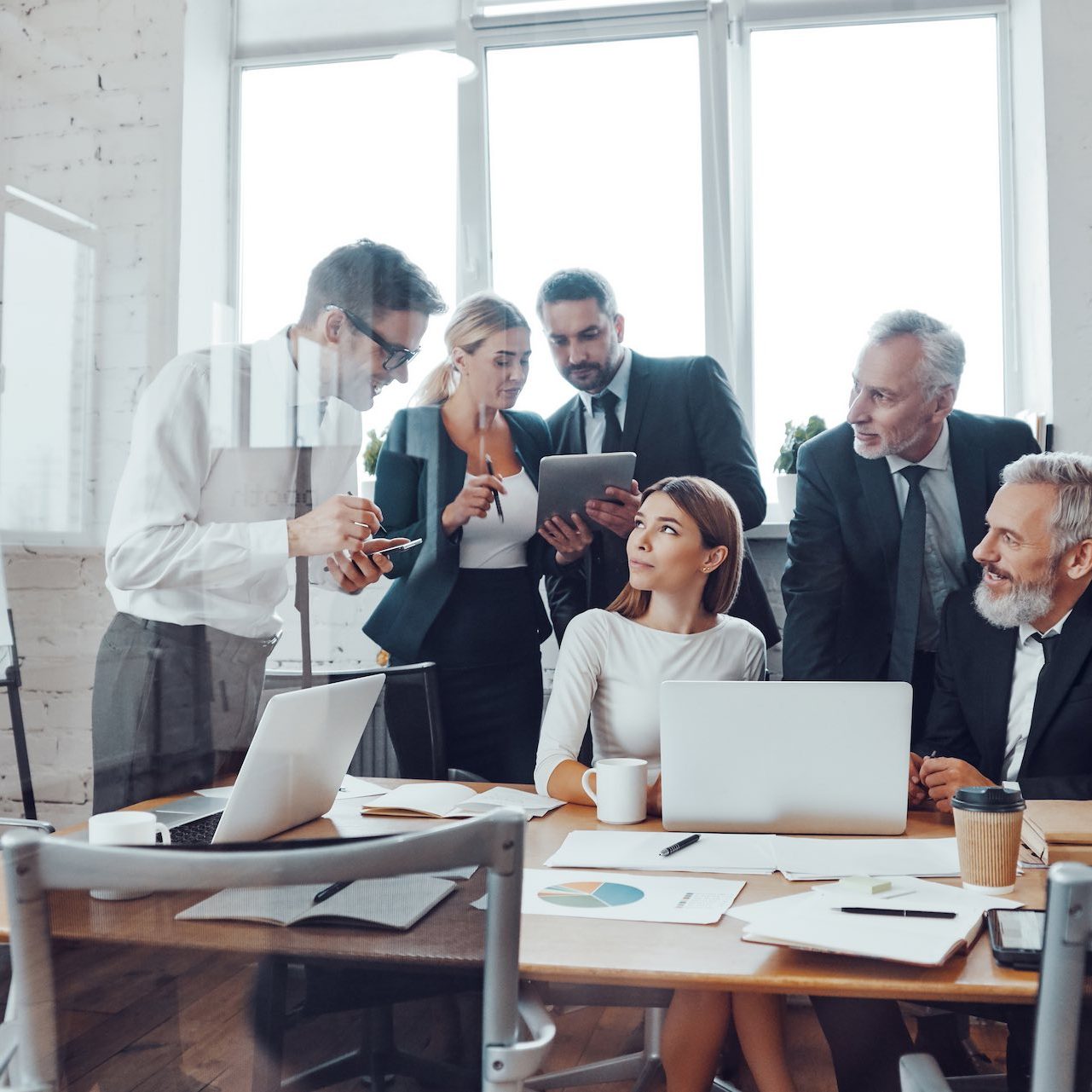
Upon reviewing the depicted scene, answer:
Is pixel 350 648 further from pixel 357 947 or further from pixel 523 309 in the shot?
pixel 357 947

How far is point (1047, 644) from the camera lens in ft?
6.93

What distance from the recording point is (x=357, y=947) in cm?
98

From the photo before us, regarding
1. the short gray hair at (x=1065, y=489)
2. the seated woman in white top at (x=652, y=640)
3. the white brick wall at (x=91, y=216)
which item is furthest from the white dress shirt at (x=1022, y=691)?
the white brick wall at (x=91, y=216)

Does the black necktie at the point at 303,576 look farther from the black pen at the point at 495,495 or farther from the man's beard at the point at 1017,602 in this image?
the man's beard at the point at 1017,602

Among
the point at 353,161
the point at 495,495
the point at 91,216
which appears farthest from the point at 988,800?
the point at 91,216

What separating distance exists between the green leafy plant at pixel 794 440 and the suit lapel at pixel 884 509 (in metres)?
0.17

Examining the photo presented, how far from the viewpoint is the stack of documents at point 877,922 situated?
41.9 inches

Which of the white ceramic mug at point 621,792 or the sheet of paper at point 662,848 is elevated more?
the white ceramic mug at point 621,792

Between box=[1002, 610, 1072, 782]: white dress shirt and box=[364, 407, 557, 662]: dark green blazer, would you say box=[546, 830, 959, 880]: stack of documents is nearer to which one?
box=[1002, 610, 1072, 782]: white dress shirt

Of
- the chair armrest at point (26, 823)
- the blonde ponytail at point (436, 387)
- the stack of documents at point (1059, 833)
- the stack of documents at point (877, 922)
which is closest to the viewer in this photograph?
the stack of documents at point (877, 922)

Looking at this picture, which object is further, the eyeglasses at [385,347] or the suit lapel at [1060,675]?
the eyeglasses at [385,347]

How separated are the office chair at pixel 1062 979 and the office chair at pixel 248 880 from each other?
44cm

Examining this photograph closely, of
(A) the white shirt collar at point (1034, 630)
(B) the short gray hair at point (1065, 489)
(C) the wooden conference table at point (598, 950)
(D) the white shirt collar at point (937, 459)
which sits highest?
(D) the white shirt collar at point (937, 459)

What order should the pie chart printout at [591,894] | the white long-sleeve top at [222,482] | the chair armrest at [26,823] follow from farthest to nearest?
1. the white long-sleeve top at [222,482]
2. the chair armrest at [26,823]
3. the pie chart printout at [591,894]
